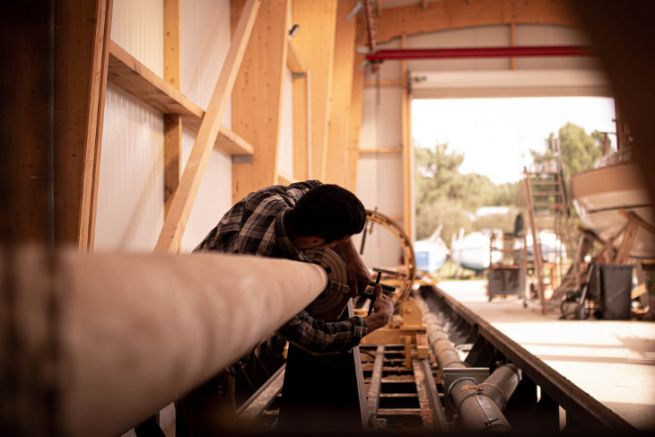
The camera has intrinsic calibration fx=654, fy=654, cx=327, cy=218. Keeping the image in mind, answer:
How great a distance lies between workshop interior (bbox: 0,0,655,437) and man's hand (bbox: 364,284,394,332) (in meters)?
0.02

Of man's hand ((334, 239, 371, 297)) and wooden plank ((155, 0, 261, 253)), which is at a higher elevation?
wooden plank ((155, 0, 261, 253))

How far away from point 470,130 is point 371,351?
35205 mm

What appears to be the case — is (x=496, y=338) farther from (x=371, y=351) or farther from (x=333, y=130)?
(x=333, y=130)

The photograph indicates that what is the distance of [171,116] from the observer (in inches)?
192

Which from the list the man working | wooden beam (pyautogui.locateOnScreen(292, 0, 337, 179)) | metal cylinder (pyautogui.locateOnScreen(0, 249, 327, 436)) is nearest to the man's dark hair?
the man working

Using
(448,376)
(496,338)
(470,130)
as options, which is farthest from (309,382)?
(470,130)

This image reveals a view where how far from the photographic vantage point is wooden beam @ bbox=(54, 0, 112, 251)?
271 cm

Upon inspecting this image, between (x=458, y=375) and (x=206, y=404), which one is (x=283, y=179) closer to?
(x=458, y=375)

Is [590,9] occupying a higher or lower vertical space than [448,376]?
higher

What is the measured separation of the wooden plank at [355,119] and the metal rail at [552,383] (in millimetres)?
8063

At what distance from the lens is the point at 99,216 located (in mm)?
3766

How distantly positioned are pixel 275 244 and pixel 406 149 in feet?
45.9

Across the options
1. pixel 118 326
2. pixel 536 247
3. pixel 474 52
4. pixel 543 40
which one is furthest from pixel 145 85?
pixel 543 40

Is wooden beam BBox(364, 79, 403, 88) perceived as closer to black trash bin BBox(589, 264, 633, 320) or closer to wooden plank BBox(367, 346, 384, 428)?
black trash bin BBox(589, 264, 633, 320)
